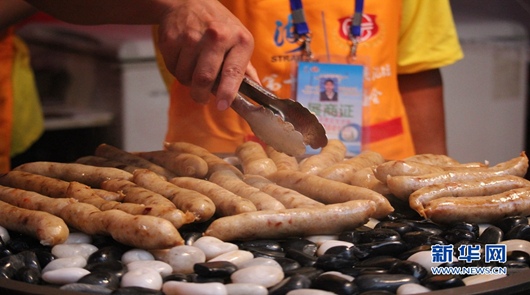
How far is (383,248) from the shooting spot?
1.66 meters

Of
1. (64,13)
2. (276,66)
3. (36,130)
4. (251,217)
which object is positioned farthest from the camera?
(36,130)

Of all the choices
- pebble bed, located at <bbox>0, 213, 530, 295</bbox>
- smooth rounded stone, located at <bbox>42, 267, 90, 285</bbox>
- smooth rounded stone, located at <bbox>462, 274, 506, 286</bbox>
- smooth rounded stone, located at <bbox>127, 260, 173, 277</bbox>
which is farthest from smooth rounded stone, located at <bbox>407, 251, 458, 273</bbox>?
smooth rounded stone, located at <bbox>42, 267, 90, 285</bbox>

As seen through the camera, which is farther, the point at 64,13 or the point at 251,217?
the point at 64,13

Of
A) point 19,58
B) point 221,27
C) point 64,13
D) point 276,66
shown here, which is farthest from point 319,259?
point 19,58

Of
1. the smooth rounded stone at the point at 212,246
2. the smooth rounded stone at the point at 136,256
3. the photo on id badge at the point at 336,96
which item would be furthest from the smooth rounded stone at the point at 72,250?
the photo on id badge at the point at 336,96

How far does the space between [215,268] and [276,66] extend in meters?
2.12

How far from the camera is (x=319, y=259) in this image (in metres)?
1.57

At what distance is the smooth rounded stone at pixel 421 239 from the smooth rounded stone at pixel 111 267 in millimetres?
996

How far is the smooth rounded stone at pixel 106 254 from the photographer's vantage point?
63.4 inches

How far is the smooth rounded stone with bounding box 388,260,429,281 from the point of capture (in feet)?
4.85

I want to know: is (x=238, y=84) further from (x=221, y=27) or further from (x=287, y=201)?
(x=287, y=201)

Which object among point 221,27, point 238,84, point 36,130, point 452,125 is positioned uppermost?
point 221,27

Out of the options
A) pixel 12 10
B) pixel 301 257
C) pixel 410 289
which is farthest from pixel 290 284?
pixel 12 10

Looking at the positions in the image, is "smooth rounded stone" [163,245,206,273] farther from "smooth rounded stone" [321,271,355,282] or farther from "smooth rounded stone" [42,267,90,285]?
"smooth rounded stone" [321,271,355,282]
